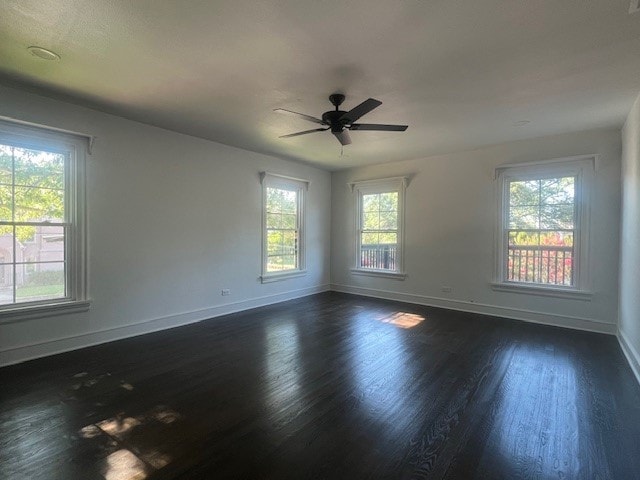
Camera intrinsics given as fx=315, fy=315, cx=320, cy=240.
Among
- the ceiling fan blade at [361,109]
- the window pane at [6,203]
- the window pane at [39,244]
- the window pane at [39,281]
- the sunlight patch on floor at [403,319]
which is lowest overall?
the sunlight patch on floor at [403,319]

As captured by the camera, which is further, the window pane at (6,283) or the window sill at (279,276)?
the window sill at (279,276)

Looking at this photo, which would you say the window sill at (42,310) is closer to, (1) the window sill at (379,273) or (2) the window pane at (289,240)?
(2) the window pane at (289,240)

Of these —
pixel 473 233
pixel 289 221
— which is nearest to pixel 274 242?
pixel 289 221

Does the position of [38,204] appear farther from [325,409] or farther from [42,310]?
[325,409]

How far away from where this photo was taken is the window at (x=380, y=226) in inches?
243

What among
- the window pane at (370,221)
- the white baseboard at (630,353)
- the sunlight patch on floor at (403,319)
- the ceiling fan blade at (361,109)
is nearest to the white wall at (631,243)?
the white baseboard at (630,353)

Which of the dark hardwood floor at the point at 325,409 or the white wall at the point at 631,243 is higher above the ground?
the white wall at the point at 631,243

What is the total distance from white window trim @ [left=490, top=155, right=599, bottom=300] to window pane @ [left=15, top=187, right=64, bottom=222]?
5.99 metres

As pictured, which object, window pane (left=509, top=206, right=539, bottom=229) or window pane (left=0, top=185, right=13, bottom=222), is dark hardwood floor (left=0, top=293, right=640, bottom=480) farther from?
window pane (left=509, top=206, right=539, bottom=229)

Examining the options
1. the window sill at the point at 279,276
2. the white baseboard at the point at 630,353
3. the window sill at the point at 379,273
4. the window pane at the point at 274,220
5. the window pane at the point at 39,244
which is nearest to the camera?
the white baseboard at the point at 630,353

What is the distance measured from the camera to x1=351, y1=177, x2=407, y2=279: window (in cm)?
618

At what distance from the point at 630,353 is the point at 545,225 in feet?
6.56

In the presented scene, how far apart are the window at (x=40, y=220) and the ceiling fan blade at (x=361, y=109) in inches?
120

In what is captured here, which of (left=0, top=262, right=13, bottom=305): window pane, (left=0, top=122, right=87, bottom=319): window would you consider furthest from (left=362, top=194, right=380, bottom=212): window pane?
(left=0, top=262, right=13, bottom=305): window pane
